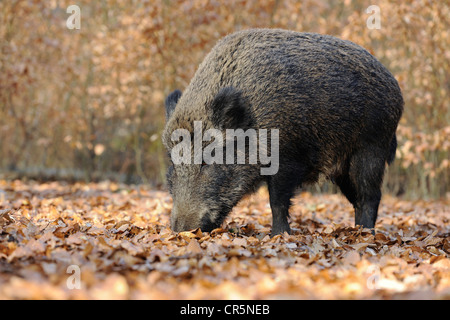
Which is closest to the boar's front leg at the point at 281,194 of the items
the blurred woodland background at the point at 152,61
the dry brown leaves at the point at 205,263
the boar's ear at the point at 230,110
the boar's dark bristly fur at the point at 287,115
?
the boar's dark bristly fur at the point at 287,115

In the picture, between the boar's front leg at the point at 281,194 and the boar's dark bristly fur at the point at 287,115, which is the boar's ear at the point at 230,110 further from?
the boar's front leg at the point at 281,194

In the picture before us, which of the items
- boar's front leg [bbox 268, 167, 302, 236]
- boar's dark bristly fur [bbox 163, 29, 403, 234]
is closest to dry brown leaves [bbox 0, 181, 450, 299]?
boar's front leg [bbox 268, 167, 302, 236]

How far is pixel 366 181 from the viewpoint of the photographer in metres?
4.93

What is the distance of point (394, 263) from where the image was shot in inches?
125

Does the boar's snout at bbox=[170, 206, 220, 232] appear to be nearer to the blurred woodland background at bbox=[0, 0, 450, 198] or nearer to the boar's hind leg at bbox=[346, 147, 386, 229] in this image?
the boar's hind leg at bbox=[346, 147, 386, 229]

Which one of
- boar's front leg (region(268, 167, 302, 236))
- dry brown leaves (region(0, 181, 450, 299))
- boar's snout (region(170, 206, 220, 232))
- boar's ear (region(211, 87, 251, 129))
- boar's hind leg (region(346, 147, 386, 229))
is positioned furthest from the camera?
boar's hind leg (region(346, 147, 386, 229))

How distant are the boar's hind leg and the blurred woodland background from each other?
11.7 ft

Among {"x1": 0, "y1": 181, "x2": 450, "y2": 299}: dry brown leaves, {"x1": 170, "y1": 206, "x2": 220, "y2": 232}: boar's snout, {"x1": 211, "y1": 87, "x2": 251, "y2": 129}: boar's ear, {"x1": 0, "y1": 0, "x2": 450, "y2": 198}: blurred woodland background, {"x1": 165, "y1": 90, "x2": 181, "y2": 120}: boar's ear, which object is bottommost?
{"x1": 0, "y1": 181, "x2": 450, "y2": 299}: dry brown leaves

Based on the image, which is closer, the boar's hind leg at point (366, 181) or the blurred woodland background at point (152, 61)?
the boar's hind leg at point (366, 181)

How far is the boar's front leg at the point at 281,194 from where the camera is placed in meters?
4.45

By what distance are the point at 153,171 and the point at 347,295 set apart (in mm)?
11641

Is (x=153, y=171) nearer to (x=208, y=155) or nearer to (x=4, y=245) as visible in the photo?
(x=208, y=155)

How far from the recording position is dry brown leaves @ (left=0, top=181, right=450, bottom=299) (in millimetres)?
2359

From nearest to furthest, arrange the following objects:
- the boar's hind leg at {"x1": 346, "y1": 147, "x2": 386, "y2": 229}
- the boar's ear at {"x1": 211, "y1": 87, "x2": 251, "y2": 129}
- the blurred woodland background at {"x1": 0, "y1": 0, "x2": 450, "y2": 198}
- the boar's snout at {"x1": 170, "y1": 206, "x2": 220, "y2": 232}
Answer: the boar's snout at {"x1": 170, "y1": 206, "x2": 220, "y2": 232} → the boar's ear at {"x1": 211, "y1": 87, "x2": 251, "y2": 129} → the boar's hind leg at {"x1": 346, "y1": 147, "x2": 386, "y2": 229} → the blurred woodland background at {"x1": 0, "y1": 0, "x2": 450, "y2": 198}
